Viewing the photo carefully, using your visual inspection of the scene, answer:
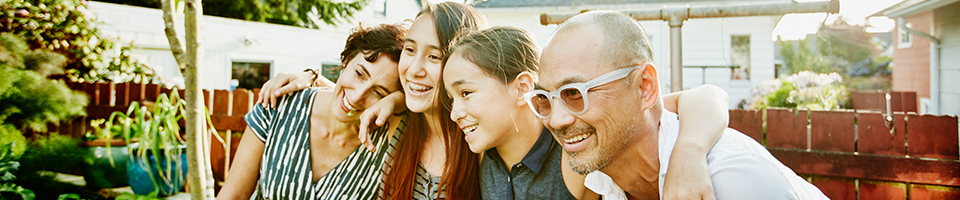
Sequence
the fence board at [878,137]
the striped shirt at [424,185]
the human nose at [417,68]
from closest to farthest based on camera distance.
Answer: the human nose at [417,68] → the striped shirt at [424,185] → the fence board at [878,137]

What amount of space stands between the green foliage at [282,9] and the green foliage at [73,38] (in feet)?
14.8

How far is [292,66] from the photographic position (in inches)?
476

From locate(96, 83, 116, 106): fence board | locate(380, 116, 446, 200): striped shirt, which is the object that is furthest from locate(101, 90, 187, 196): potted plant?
locate(380, 116, 446, 200): striped shirt

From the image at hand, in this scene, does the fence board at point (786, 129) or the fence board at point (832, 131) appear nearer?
the fence board at point (832, 131)

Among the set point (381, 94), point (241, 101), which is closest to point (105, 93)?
point (241, 101)

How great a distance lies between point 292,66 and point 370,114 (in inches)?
422

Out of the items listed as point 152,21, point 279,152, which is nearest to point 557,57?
point 279,152

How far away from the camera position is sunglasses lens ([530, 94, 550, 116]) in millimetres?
1654

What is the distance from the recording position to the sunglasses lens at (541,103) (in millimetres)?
1654

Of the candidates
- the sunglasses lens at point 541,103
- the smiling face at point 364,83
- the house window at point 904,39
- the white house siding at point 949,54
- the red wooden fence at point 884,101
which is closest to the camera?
the sunglasses lens at point 541,103

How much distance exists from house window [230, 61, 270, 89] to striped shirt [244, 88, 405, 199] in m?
9.50

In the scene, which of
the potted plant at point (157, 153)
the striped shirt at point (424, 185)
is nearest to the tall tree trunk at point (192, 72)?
the striped shirt at point (424, 185)

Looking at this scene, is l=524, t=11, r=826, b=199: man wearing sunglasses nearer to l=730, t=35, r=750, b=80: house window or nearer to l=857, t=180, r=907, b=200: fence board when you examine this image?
l=857, t=180, r=907, b=200: fence board

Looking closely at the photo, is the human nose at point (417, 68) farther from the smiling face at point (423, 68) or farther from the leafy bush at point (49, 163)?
the leafy bush at point (49, 163)
